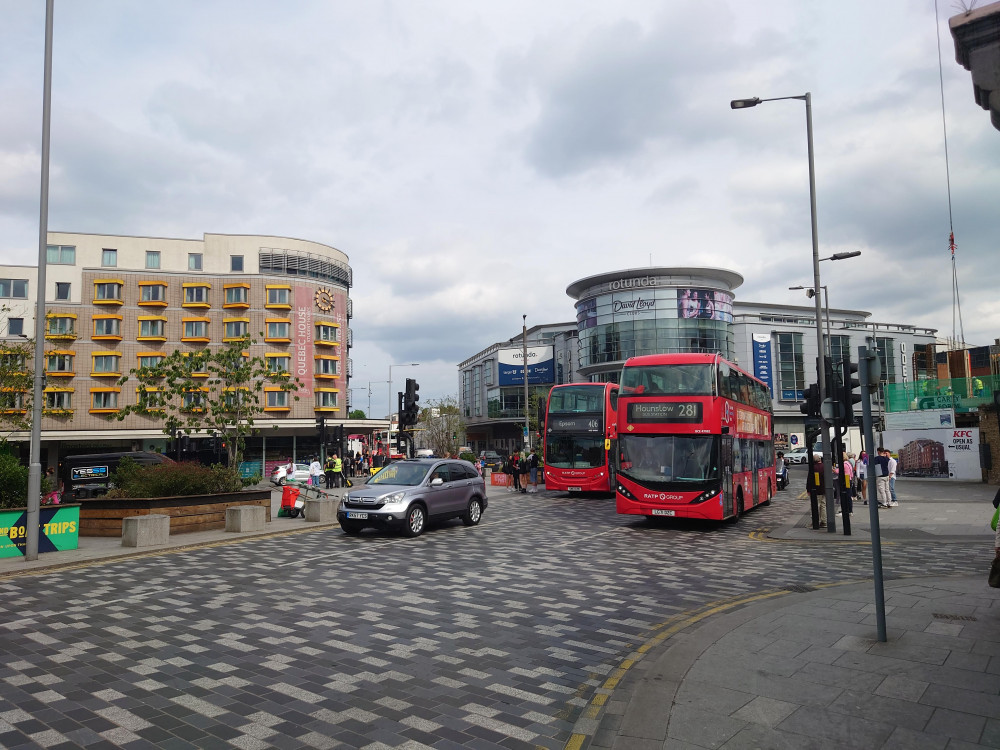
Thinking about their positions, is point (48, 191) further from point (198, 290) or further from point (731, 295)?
point (731, 295)

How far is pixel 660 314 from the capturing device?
A: 71.2 meters

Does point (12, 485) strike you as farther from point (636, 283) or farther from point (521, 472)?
point (636, 283)

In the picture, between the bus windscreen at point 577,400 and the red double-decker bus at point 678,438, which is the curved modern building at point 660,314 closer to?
the bus windscreen at point 577,400

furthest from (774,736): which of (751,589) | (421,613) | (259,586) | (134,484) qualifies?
(134,484)

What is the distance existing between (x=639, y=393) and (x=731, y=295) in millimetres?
62856

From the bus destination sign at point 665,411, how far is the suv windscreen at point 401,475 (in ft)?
17.2

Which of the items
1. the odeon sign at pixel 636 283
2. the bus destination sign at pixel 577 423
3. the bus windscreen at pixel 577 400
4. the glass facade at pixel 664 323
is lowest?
the bus destination sign at pixel 577 423

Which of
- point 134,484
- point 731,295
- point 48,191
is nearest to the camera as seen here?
point 48,191

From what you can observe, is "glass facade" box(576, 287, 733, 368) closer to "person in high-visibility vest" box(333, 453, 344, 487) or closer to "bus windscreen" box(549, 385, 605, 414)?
"person in high-visibility vest" box(333, 453, 344, 487)

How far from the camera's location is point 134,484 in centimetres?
1572

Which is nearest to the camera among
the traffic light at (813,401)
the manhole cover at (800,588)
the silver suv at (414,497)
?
the manhole cover at (800,588)

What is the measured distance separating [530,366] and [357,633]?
8208cm

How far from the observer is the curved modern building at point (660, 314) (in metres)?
71.1

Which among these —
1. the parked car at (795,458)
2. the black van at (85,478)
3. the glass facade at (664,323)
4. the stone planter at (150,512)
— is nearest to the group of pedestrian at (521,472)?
the black van at (85,478)
